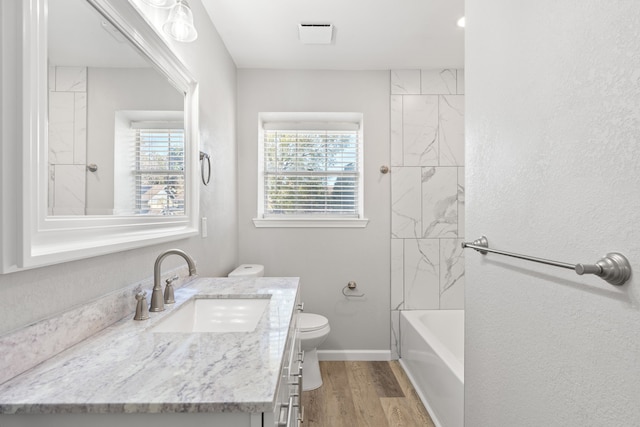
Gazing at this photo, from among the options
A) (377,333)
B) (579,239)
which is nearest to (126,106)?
(579,239)

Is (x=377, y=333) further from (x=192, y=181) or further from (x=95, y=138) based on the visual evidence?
(x=95, y=138)

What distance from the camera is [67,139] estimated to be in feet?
2.86

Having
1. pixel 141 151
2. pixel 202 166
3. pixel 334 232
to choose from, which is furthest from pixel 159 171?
pixel 334 232

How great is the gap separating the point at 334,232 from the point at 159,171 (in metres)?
1.65

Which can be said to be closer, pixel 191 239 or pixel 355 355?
pixel 191 239

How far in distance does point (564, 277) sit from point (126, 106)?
56.3 inches

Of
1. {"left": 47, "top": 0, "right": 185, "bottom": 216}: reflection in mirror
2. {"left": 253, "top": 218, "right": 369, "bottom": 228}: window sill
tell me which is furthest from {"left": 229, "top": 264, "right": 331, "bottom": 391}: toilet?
{"left": 47, "top": 0, "right": 185, "bottom": 216}: reflection in mirror

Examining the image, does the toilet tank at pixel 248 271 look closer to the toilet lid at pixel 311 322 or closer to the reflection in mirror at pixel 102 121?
the toilet lid at pixel 311 322

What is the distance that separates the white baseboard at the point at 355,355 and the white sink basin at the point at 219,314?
5.25 feet

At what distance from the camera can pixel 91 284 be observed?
982 millimetres

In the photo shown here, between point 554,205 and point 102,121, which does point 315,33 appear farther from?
point 554,205

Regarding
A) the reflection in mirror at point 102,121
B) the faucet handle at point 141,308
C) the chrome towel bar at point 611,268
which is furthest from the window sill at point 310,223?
the chrome towel bar at point 611,268

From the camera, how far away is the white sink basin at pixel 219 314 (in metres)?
1.27

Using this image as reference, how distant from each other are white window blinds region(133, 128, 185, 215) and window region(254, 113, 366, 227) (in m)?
1.29
